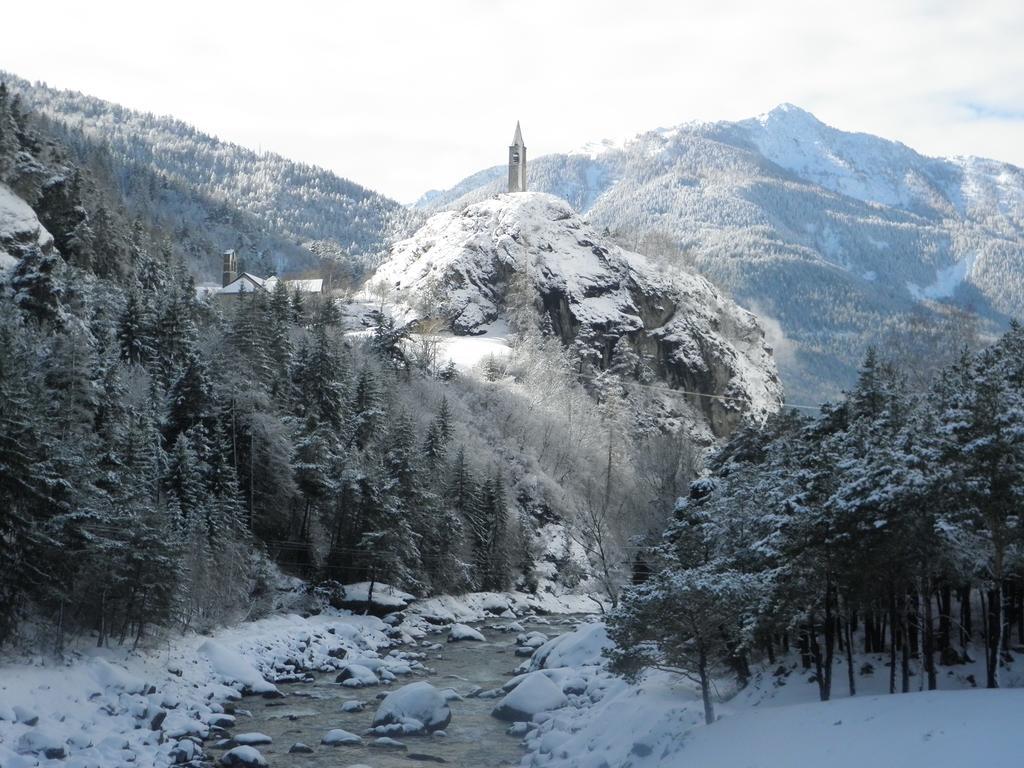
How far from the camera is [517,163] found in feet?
560

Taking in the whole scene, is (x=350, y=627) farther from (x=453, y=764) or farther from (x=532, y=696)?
(x=453, y=764)

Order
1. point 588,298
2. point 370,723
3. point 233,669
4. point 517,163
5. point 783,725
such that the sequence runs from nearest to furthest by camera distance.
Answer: point 783,725 < point 370,723 < point 233,669 < point 588,298 < point 517,163

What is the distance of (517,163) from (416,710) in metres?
147

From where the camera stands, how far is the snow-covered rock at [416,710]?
33188 millimetres

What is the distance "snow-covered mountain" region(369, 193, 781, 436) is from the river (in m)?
91.0

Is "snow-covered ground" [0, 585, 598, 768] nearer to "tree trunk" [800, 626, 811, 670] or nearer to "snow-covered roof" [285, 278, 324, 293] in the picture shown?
"tree trunk" [800, 626, 811, 670]

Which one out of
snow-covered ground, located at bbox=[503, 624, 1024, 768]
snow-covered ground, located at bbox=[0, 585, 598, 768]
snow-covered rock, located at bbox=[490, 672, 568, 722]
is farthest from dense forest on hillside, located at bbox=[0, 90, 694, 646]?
snow-covered ground, located at bbox=[503, 624, 1024, 768]

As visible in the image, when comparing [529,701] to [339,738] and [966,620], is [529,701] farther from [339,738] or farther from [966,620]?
[966,620]

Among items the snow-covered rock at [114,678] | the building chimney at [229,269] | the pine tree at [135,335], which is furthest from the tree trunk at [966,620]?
the building chimney at [229,269]

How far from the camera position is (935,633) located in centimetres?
2855

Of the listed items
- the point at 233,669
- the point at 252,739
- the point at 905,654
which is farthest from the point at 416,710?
the point at 905,654

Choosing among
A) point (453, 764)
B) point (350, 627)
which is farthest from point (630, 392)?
point (453, 764)

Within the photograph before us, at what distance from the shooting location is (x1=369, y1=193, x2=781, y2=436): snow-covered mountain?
135125 mm

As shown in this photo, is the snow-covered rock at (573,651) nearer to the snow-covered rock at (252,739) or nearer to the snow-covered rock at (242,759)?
the snow-covered rock at (252,739)
